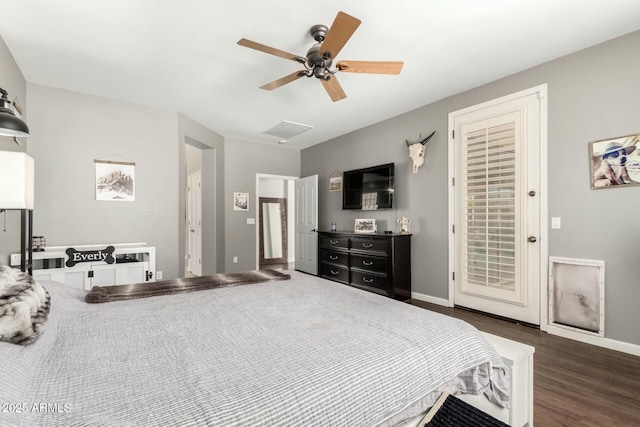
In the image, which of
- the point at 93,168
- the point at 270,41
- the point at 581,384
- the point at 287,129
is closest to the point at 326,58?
the point at 270,41

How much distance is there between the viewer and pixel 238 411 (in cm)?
76

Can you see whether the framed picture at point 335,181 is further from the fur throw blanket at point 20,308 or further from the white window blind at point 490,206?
the fur throw blanket at point 20,308

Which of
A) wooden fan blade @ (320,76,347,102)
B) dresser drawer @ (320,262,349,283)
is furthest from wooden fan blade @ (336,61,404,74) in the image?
dresser drawer @ (320,262,349,283)

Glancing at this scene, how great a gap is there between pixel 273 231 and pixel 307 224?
1.67 meters

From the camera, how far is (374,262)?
13.6ft

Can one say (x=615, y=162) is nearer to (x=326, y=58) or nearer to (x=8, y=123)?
(x=326, y=58)

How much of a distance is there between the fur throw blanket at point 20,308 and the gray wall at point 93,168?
107 inches

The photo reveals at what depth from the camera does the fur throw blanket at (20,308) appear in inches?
38.2

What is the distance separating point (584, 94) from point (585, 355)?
2238 millimetres

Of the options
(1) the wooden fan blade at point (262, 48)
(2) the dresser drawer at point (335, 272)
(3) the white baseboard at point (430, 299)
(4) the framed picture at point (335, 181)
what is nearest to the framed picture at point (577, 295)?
(3) the white baseboard at point (430, 299)

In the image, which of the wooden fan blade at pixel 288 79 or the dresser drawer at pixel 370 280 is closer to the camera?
the wooden fan blade at pixel 288 79

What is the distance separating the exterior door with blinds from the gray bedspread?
7.13ft

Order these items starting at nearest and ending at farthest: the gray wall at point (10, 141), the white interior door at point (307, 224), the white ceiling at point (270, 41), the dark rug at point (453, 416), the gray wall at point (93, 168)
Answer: the dark rug at point (453, 416) < the white ceiling at point (270, 41) < the gray wall at point (10, 141) < the gray wall at point (93, 168) < the white interior door at point (307, 224)

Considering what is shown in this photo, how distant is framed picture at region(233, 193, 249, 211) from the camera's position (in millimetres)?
5496
